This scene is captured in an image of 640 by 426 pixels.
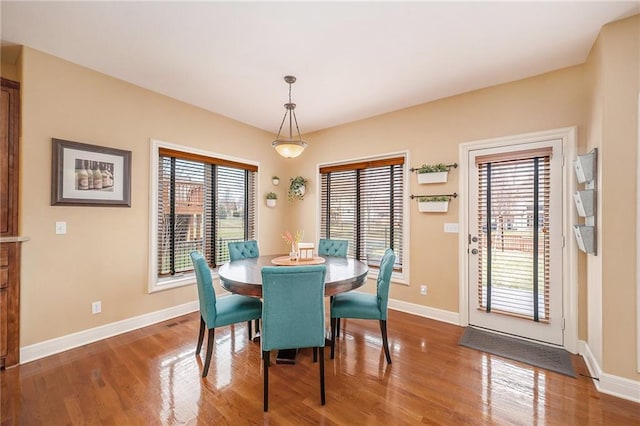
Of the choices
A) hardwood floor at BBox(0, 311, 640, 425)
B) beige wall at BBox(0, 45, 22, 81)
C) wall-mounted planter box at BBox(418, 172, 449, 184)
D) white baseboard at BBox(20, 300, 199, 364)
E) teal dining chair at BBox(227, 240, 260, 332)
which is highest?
beige wall at BBox(0, 45, 22, 81)

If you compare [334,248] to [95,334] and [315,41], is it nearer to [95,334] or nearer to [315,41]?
[315,41]

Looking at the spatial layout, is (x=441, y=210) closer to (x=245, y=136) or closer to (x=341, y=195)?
(x=341, y=195)

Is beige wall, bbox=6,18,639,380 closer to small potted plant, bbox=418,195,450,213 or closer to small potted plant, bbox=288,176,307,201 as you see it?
small potted plant, bbox=418,195,450,213

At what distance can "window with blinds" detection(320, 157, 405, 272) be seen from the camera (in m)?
3.97

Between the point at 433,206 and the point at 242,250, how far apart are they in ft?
8.02

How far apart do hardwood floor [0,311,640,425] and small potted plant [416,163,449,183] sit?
1.88 metres

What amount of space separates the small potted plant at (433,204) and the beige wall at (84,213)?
312cm

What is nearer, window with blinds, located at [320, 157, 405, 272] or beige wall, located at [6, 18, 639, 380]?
beige wall, located at [6, 18, 639, 380]

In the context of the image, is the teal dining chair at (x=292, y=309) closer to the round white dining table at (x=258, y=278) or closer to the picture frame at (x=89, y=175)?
the round white dining table at (x=258, y=278)

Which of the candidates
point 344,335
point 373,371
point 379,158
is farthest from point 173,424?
point 379,158

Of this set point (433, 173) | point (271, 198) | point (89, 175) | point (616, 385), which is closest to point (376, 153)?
point (433, 173)

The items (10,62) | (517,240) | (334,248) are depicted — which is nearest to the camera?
(10,62)

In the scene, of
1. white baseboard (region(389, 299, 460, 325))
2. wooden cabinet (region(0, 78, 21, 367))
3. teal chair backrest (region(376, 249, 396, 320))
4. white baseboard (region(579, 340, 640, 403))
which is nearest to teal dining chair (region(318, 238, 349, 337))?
white baseboard (region(389, 299, 460, 325))

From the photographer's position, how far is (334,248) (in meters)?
3.67
